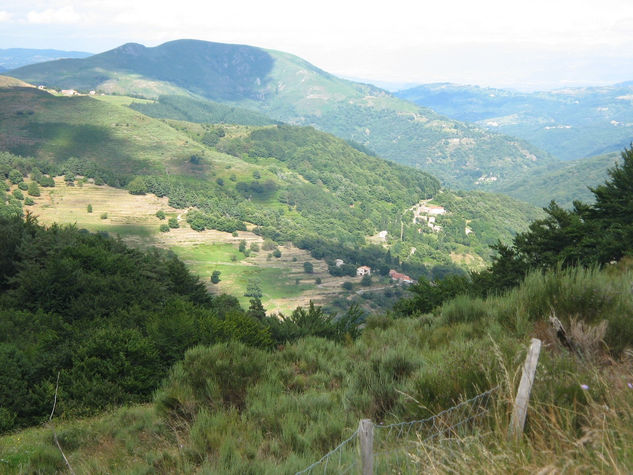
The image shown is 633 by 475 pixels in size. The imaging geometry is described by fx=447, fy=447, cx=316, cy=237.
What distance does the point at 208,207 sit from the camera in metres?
136

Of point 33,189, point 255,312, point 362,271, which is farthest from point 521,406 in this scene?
point 33,189

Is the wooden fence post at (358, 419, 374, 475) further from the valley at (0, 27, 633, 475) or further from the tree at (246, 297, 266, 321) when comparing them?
the tree at (246, 297, 266, 321)

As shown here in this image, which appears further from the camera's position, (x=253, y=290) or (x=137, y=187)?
(x=137, y=187)

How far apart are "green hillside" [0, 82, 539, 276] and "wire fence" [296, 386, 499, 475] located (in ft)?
380

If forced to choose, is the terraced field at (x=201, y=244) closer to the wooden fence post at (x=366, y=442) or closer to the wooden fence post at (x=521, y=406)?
the wooden fence post at (x=521, y=406)

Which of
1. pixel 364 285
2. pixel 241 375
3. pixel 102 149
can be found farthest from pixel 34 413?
pixel 102 149

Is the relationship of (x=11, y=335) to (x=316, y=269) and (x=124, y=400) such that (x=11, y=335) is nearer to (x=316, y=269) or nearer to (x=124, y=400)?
(x=124, y=400)

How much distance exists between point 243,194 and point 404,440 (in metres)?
157

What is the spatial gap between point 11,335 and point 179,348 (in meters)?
6.48

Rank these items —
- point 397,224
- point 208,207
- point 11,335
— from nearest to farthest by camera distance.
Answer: point 11,335 → point 208,207 → point 397,224

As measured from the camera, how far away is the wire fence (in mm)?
3354

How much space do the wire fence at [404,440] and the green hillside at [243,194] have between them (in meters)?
116

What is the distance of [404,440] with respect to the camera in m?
3.62

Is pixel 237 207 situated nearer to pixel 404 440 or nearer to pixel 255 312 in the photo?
pixel 255 312
